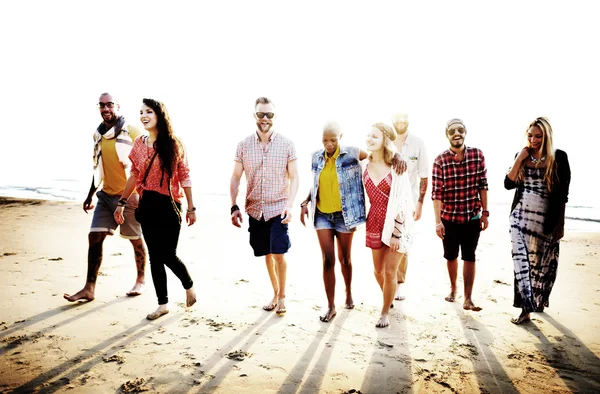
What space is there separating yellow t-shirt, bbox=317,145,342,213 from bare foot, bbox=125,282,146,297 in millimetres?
2432

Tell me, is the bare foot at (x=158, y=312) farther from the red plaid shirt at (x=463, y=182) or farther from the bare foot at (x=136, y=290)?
the red plaid shirt at (x=463, y=182)

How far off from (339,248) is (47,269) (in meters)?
4.29

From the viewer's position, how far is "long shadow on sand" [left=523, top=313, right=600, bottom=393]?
324 centimetres

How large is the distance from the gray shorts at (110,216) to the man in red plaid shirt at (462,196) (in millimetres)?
3512

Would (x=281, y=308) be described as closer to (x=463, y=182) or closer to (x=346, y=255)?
(x=346, y=255)

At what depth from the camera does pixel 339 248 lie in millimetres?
4652

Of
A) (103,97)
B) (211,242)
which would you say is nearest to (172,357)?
(103,97)

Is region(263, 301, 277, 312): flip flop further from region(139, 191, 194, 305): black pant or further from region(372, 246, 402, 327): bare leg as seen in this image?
region(372, 246, 402, 327): bare leg

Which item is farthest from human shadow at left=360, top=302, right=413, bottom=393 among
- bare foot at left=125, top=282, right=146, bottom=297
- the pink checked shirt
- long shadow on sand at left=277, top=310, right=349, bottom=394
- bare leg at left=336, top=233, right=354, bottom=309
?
bare foot at left=125, top=282, right=146, bottom=297

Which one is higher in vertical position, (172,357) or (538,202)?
(538,202)

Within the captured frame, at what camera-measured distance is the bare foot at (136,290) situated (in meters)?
5.11

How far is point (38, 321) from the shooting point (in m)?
4.20

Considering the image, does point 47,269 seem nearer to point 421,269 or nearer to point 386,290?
point 386,290

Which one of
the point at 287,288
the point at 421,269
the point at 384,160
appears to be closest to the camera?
the point at 384,160
